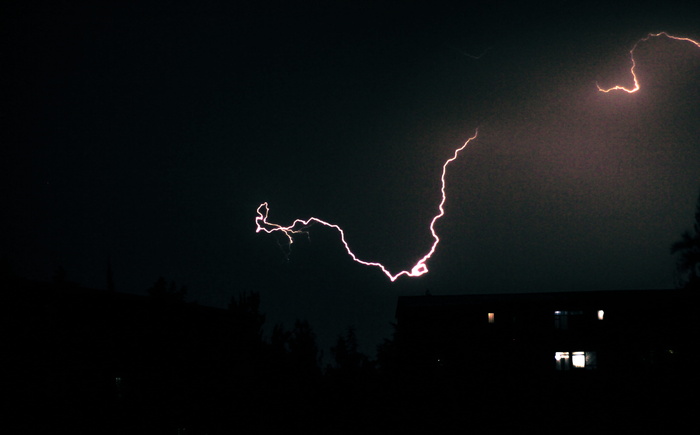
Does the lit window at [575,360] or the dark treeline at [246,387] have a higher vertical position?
the lit window at [575,360]

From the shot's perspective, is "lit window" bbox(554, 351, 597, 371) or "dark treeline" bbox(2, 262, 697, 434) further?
"lit window" bbox(554, 351, 597, 371)

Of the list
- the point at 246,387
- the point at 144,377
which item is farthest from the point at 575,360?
the point at 144,377

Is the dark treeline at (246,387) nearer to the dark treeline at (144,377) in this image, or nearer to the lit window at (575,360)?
the dark treeline at (144,377)

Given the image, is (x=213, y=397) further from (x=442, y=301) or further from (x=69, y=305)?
(x=442, y=301)

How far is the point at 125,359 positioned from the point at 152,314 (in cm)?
178

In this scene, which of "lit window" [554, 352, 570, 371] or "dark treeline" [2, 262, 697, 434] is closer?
"dark treeline" [2, 262, 697, 434]

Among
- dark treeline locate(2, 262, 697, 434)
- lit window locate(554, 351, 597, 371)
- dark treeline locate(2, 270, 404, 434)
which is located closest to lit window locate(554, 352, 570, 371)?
lit window locate(554, 351, 597, 371)

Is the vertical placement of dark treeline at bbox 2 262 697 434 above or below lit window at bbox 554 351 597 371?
below

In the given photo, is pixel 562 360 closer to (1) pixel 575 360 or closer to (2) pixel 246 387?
(1) pixel 575 360

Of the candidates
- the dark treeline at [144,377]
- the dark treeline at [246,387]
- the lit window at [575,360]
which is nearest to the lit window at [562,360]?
the lit window at [575,360]

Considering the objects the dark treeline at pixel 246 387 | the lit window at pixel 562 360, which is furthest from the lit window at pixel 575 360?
the dark treeline at pixel 246 387

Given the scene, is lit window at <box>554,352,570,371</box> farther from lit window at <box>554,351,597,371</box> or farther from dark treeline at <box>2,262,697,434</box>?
dark treeline at <box>2,262,697,434</box>

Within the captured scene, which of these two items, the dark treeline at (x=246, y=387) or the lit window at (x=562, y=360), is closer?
the dark treeline at (x=246, y=387)

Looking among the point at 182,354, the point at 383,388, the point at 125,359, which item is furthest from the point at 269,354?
the point at 383,388
